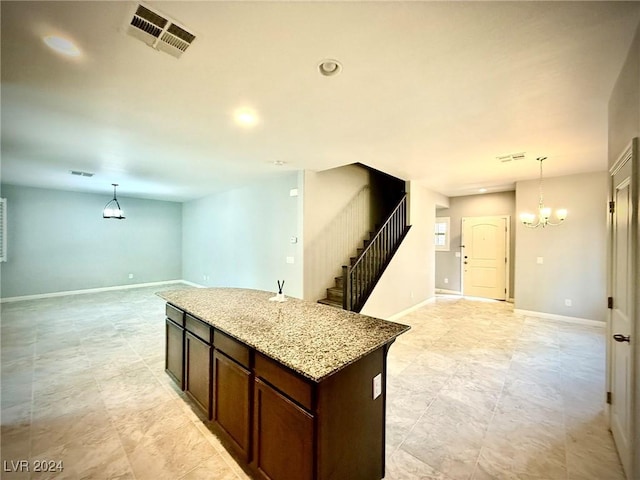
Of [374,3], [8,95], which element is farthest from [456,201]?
[8,95]

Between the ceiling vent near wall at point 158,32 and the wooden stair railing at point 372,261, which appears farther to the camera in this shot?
the wooden stair railing at point 372,261

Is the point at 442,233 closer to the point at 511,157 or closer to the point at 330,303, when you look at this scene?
the point at 511,157

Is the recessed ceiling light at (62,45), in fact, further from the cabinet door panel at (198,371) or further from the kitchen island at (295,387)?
the cabinet door panel at (198,371)

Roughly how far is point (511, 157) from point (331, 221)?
3.03 metres

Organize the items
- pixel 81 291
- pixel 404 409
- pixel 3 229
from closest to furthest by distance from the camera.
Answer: pixel 404 409, pixel 3 229, pixel 81 291

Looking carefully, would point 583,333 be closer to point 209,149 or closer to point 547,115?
point 547,115

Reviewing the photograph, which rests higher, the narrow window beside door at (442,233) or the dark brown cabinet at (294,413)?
the narrow window beside door at (442,233)

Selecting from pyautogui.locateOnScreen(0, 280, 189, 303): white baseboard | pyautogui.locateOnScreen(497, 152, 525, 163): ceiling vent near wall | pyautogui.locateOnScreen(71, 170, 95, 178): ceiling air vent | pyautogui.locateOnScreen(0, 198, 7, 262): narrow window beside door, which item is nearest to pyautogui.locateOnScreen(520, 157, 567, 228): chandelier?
pyautogui.locateOnScreen(497, 152, 525, 163): ceiling vent near wall

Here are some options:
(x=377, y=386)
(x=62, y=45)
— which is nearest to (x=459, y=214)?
(x=377, y=386)

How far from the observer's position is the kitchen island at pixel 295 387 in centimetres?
134

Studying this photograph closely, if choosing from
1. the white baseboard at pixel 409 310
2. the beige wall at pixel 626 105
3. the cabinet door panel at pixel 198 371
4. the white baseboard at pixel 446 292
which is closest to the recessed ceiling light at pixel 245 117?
the cabinet door panel at pixel 198 371

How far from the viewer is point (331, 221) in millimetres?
5223

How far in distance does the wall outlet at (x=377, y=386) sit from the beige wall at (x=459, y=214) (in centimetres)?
656

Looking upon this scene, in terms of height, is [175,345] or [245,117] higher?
[245,117]
